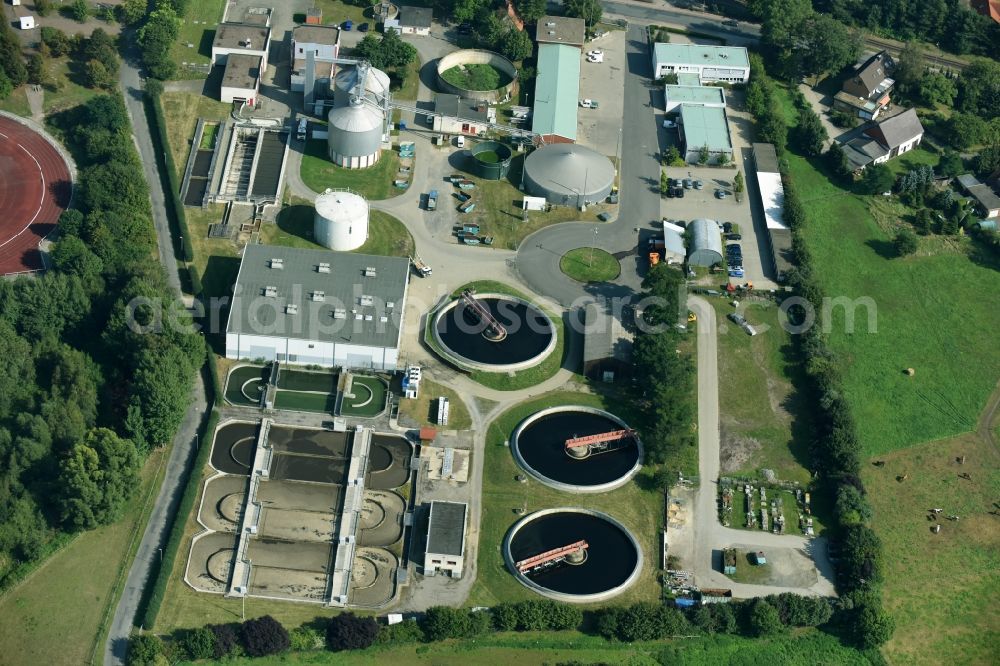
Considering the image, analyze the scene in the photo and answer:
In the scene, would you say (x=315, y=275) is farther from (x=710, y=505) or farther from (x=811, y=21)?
(x=811, y=21)

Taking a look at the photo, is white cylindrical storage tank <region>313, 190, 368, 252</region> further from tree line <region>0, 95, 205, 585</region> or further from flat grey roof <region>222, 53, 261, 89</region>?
flat grey roof <region>222, 53, 261, 89</region>

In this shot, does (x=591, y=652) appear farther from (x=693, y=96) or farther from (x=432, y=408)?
(x=693, y=96)

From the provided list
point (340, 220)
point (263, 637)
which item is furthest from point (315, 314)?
point (263, 637)

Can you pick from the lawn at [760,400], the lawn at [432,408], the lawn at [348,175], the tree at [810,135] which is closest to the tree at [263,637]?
the lawn at [432,408]

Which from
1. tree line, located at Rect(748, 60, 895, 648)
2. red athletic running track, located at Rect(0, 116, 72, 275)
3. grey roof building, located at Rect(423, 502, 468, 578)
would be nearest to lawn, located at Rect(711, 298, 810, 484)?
tree line, located at Rect(748, 60, 895, 648)

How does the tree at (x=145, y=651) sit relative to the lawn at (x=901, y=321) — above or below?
below

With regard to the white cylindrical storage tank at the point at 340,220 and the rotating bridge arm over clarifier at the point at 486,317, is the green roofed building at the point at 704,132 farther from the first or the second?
the white cylindrical storage tank at the point at 340,220
